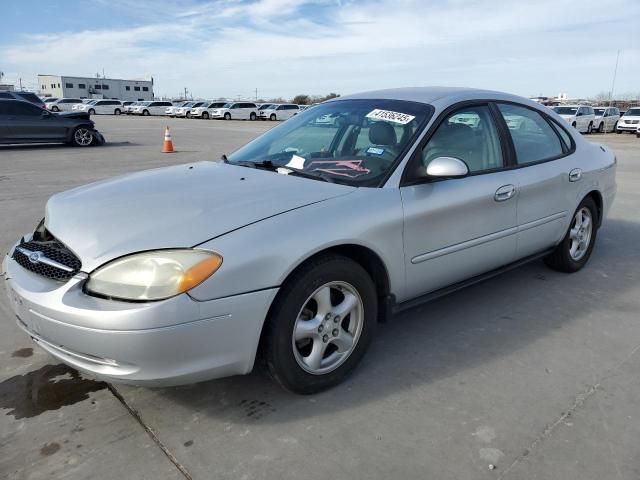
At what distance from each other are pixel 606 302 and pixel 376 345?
75.9 inches

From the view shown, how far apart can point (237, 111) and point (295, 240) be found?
1719 inches

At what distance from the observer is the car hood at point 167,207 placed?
2.31m

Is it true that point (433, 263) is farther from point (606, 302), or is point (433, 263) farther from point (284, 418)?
point (606, 302)

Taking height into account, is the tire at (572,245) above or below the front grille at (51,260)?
below

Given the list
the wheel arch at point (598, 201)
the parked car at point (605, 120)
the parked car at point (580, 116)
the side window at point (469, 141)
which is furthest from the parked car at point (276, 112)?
the side window at point (469, 141)

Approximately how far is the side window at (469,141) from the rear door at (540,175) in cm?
20

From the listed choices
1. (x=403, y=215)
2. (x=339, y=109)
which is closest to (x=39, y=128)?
(x=339, y=109)

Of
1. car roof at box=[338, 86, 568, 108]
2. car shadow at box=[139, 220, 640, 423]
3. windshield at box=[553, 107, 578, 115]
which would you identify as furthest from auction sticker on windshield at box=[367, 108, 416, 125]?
windshield at box=[553, 107, 578, 115]

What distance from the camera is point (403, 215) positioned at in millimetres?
2852

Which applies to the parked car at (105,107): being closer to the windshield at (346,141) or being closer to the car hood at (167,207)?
the windshield at (346,141)

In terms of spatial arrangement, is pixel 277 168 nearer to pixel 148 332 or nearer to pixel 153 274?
pixel 153 274

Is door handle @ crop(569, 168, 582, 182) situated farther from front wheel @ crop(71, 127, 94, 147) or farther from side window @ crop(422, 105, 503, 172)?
front wheel @ crop(71, 127, 94, 147)

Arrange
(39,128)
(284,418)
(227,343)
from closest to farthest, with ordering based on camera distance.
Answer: (227,343) < (284,418) < (39,128)

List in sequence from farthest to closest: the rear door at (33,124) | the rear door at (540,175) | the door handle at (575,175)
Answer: the rear door at (33,124) → the door handle at (575,175) → the rear door at (540,175)
